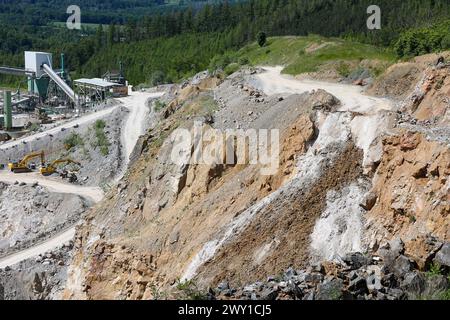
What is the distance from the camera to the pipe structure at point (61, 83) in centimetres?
8199

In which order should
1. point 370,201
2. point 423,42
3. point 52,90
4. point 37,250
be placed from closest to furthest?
1. point 370,201
2. point 37,250
3. point 423,42
4. point 52,90

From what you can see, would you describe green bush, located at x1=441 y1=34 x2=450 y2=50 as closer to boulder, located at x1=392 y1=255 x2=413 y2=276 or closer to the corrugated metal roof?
boulder, located at x1=392 y1=255 x2=413 y2=276

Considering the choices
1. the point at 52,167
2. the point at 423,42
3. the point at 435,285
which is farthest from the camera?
the point at 52,167

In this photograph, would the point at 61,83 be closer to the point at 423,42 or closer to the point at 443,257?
the point at 423,42

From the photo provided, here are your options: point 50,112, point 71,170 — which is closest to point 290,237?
point 71,170

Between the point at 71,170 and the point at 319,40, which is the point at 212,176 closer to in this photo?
the point at 71,170

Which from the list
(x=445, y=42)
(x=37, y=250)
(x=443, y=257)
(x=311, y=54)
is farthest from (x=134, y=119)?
(x=443, y=257)

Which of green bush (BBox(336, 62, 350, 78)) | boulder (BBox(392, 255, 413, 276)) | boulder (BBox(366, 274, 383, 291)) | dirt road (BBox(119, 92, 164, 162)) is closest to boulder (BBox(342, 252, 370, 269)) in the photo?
boulder (BBox(392, 255, 413, 276))

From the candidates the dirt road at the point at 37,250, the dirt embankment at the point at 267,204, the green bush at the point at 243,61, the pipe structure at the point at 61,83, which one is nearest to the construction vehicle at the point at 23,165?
the dirt road at the point at 37,250

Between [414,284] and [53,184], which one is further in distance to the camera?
[53,184]

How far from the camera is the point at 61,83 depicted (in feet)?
280

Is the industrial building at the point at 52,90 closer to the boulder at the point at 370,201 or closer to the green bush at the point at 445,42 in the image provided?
the green bush at the point at 445,42

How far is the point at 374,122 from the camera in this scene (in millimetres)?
23344

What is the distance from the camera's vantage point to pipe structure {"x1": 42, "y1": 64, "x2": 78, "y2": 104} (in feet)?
269
